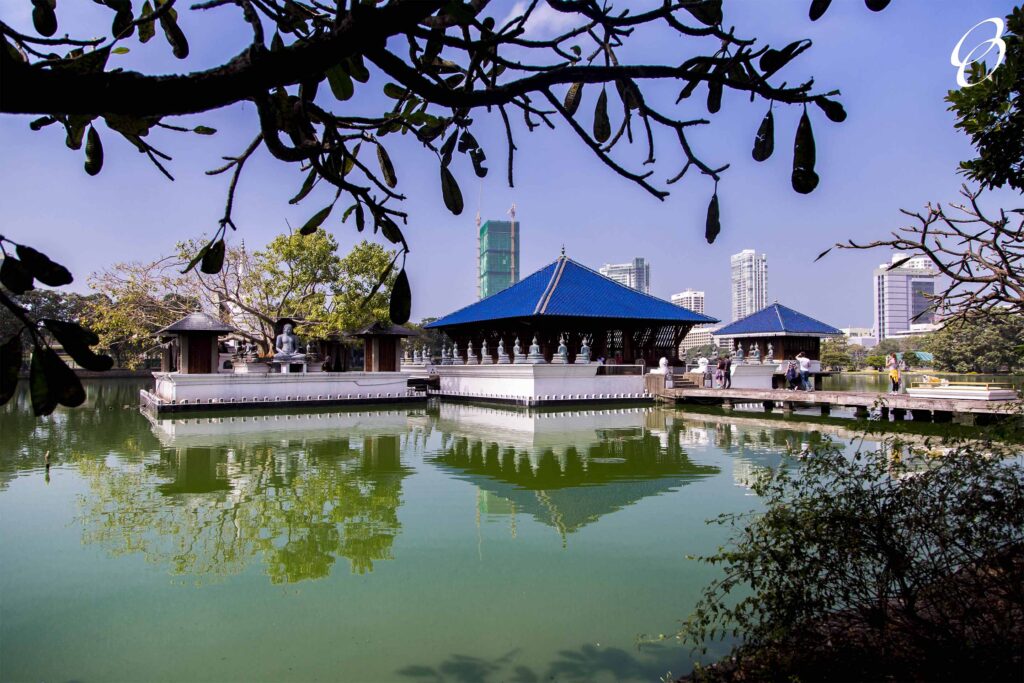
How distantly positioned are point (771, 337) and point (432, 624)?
26.1 meters

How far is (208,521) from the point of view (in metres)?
6.01

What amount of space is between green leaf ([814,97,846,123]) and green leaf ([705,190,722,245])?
357 millimetres

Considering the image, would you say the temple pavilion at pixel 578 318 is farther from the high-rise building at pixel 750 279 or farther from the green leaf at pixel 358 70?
the high-rise building at pixel 750 279

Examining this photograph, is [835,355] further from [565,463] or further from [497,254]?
[565,463]

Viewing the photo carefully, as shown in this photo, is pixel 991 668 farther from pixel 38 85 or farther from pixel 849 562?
pixel 38 85

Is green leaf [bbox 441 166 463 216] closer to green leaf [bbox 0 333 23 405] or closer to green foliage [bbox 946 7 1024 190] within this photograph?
green leaf [bbox 0 333 23 405]

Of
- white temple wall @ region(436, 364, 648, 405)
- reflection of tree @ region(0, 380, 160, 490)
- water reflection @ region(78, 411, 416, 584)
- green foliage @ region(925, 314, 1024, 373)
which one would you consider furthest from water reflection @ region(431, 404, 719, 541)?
Result: green foliage @ region(925, 314, 1024, 373)

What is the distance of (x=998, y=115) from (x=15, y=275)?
466 centimetres

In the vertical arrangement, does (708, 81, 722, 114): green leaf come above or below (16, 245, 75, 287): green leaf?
above

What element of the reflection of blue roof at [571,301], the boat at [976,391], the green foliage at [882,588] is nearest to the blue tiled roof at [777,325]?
the reflection of blue roof at [571,301]

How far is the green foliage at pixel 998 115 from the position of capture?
12.1 feet

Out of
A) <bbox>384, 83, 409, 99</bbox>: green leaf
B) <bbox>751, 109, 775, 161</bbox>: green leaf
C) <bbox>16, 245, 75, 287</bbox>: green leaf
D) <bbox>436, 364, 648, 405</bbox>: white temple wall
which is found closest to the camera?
<bbox>16, 245, 75, 287</bbox>: green leaf

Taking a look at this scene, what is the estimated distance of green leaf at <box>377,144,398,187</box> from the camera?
7.18 feet

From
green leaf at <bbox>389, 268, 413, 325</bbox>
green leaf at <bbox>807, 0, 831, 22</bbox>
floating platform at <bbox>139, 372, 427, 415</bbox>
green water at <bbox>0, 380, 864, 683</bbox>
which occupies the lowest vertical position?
green water at <bbox>0, 380, 864, 683</bbox>
